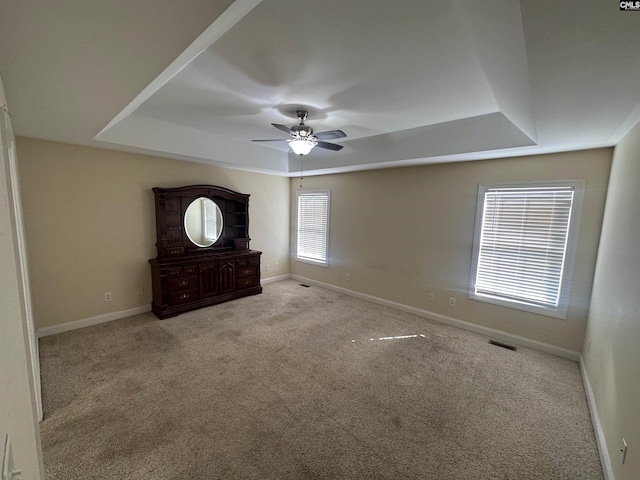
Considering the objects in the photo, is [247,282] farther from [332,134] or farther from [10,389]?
[10,389]

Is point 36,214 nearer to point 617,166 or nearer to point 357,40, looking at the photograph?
point 357,40

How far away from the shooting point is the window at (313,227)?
17.9 feet

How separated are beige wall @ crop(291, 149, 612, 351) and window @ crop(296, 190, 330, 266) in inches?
6.7

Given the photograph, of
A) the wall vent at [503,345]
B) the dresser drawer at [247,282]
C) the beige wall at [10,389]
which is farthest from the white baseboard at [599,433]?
the dresser drawer at [247,282]

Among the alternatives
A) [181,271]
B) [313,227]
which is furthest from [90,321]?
[313,227]

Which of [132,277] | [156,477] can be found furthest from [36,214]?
[156,477]

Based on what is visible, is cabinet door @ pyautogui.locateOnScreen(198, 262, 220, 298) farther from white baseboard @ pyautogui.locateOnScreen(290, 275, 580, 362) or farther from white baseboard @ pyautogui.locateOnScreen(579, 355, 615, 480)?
white baseboard @ pyautogui.locateOnScreen(579, 355, 615, 480)

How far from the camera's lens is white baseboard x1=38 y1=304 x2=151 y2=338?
326 centimetres

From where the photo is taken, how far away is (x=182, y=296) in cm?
399

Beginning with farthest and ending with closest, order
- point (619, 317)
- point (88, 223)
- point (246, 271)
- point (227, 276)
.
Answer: point (246, 271) → point (227, 276) → point (88, 223) → point (619, 317)

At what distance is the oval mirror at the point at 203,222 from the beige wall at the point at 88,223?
396 mm

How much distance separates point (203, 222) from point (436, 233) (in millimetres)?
3734


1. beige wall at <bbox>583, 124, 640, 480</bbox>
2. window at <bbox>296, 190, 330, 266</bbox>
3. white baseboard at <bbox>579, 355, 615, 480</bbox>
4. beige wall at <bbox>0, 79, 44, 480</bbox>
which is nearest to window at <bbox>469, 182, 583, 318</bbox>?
beige wall at <bbox>583, 124, 640, 480</bbox>

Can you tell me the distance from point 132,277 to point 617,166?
5832 mm
